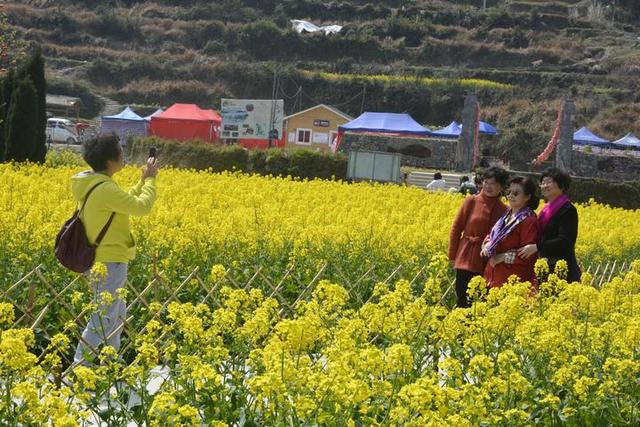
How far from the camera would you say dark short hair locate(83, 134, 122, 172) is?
5949 millimetres

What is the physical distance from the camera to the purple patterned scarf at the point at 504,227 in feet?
23.2

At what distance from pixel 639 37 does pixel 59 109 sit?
153 feet

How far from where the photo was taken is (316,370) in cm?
440

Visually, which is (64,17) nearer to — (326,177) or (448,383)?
(326,177)

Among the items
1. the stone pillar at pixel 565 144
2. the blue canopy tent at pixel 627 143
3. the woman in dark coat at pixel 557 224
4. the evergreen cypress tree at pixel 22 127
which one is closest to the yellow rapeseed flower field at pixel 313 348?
the woman in dark coat at pixel 557 224

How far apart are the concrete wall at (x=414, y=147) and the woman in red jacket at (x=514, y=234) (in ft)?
103

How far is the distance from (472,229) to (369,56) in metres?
70.4

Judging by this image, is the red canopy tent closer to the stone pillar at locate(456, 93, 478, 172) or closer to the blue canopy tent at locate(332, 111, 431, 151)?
the blue canopy tent at locate(332, 111, 431, 151)

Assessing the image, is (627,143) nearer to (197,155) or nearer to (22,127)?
(197,155)

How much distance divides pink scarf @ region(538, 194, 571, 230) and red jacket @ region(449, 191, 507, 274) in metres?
0.29

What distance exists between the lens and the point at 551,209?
7328mm

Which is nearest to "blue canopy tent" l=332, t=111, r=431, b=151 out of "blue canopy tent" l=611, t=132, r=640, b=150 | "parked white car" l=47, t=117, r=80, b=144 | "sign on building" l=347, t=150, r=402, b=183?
"blue canopy tent" l=611, t=132, r=640, b=150

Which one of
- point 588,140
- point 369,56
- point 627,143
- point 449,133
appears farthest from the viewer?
point 369,56

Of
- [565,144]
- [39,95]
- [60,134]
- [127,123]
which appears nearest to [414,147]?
[565,144]
